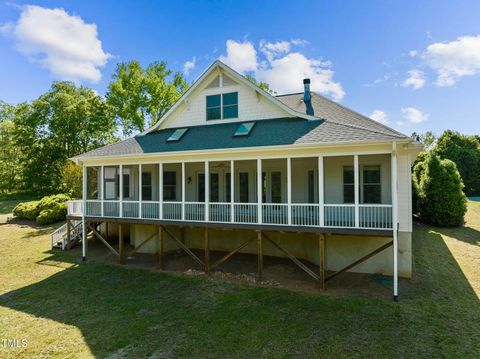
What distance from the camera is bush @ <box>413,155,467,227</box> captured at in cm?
1825

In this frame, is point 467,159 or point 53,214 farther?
point 467,159

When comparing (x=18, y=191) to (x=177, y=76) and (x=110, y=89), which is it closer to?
(x=110, y=89)

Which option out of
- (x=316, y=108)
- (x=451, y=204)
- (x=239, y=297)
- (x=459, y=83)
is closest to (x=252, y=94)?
(x=316, y=108)

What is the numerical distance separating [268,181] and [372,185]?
4.68 m

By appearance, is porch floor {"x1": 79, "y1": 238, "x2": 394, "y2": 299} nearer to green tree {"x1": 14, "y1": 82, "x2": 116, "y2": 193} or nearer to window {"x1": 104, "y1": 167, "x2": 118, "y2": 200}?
window {"x1": 104, "y1": 167, "x2": 118, "y2": 200}

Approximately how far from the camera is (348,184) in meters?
11.4

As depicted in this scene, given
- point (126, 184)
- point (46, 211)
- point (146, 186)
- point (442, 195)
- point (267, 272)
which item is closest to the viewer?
point (267, 272)

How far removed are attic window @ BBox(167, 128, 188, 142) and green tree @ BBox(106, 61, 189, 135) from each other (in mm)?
21963

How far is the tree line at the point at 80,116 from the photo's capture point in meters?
34.7

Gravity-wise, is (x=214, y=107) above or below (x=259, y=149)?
above

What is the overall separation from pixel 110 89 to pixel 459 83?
36.6 m

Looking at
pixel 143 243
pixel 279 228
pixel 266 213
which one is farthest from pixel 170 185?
pixel 279 228

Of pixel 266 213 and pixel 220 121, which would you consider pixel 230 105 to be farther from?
pixel 266 213

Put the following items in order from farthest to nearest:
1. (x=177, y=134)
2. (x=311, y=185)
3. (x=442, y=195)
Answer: (x=442, y=195) < (x=177, y=134) < (x=311, y=185)
